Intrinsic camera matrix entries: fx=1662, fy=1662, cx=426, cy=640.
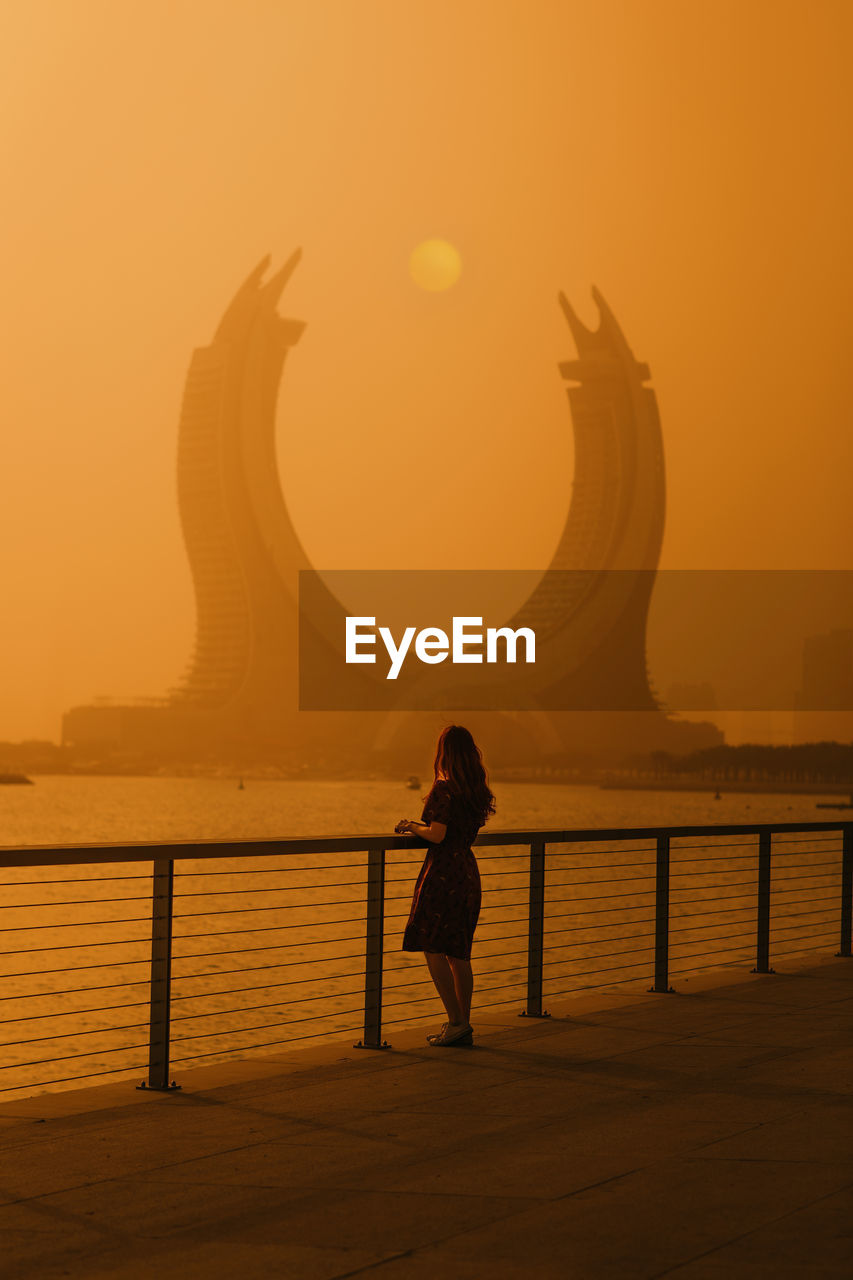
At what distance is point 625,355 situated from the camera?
12312cm

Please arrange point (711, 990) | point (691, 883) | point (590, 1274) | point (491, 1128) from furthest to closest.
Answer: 1. point (691, 883)
2. point (711, 990)
3. point (491, 1128)
4. point (590, 1274)

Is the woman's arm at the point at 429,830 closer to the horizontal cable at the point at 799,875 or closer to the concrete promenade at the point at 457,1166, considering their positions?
the concrete promenade at the point at 457,1166

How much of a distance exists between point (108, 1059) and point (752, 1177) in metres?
23.5

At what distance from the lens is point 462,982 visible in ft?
18.6

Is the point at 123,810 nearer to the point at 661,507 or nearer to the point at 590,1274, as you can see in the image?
the point at 661,507

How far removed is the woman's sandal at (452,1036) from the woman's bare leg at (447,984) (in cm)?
3

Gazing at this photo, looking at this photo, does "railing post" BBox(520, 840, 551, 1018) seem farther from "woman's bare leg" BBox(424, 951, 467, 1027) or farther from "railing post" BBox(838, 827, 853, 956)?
"railing post" BBox(838, 827, 853, 956)

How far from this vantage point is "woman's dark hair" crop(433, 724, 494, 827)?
5.57m

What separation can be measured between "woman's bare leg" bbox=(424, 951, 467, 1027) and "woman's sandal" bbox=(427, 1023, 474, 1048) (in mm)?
27

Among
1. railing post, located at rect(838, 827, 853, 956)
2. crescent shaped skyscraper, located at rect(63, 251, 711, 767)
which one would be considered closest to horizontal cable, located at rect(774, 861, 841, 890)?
railing post, located at rect(838, 827, 853, 956)

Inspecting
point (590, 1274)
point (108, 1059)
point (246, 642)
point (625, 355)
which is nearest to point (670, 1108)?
point (590, 1274)

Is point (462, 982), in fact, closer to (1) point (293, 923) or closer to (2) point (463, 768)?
(2) point (463, 768)

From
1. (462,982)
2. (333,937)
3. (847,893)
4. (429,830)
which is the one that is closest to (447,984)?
(462,982)

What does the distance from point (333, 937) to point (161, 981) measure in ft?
97.2
